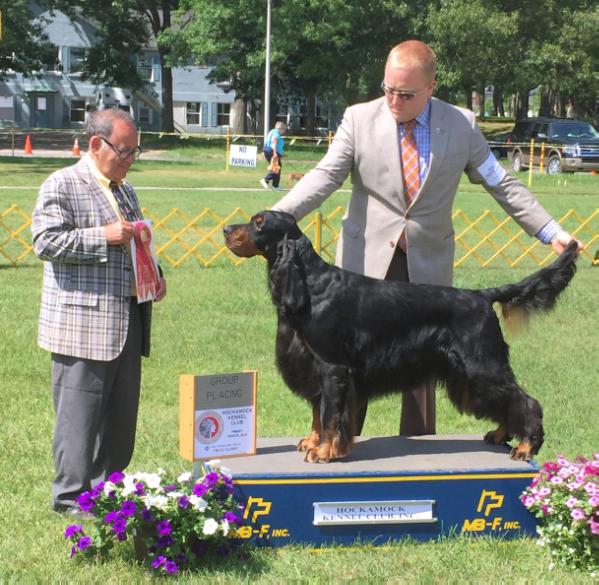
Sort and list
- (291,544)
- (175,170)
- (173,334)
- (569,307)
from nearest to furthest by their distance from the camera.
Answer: (291,544)
(173,334)
(569,307)
(175,170)

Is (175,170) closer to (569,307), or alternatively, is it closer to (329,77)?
(329,77)

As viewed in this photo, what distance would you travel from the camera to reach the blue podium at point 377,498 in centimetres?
388

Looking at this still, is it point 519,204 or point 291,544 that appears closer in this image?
point 291,544

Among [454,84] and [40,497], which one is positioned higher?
[454,84]

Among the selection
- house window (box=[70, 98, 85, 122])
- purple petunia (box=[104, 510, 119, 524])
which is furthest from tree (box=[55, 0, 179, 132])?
purple petunia (box=[104, 510, 119, 524])

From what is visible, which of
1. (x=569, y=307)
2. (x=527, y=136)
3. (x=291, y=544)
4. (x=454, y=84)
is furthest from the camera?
(x=454, y=84)

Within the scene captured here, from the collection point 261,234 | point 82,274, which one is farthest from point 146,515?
point 261,234

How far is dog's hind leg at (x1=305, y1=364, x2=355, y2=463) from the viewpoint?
12.9 feet

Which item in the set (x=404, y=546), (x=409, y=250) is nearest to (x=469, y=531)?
(x=404, y=546)

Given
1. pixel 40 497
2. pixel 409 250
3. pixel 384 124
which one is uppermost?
pixel 384 124

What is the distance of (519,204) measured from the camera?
4.50m

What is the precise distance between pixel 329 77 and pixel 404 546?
1488 inches

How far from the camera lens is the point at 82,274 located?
4.03 metres

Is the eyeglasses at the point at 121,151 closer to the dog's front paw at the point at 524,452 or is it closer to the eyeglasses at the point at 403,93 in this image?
the eyeglasses at the point at 403,93
